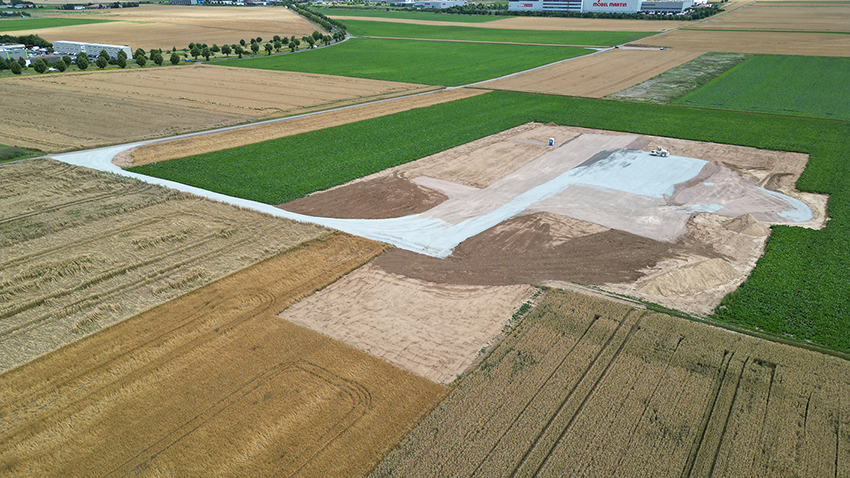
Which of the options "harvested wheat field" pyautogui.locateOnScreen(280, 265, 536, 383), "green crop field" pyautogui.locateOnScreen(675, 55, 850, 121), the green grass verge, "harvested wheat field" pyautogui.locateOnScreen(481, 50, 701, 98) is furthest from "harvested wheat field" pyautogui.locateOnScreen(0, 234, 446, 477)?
the green grass verge

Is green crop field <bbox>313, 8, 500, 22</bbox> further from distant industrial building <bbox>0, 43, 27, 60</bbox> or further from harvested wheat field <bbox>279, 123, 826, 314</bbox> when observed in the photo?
harvested wheat field <bbox>279, 123, 826, 314</bbox>

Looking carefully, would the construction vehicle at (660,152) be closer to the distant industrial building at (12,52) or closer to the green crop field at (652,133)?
the green crop field at (652,133)

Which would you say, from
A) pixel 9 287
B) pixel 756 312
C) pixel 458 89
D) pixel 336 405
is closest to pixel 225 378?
pixel 336 405

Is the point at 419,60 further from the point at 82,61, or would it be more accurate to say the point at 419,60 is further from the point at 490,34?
the point at 82,61

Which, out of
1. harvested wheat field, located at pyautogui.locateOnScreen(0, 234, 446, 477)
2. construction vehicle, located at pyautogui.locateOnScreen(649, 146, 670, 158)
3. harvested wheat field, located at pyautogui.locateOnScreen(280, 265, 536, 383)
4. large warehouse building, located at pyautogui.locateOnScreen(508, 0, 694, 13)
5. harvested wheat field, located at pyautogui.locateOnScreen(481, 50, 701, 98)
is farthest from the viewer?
large warehouse building, located at pyautogui.locateOnScreen(508, 0, 694, 13)

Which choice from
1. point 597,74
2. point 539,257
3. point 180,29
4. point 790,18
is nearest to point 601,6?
point 790,18

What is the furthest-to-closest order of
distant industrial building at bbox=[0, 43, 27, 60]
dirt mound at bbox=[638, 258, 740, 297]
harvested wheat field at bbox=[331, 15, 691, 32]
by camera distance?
harvested wheat field at bbox=[331, 15, 691, 32], distant industrial building at bbox=[0, 43, 27, 60], dirt mound at bbox=[638, 258, 740, 297]
